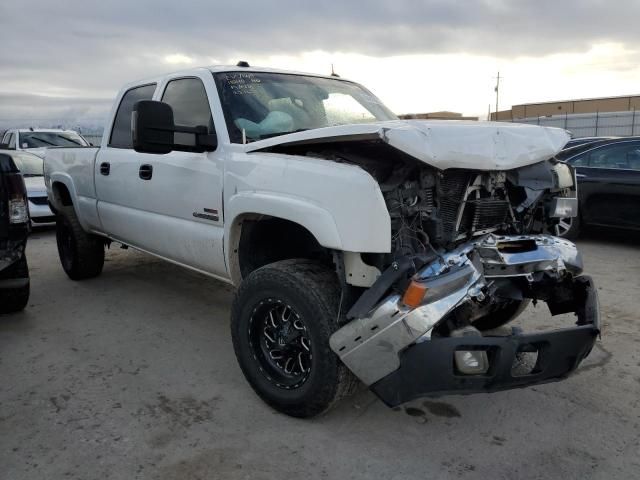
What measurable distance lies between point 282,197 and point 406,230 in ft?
2.26

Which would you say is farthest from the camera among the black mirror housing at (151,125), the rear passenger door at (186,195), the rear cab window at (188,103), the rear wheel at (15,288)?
the rear wheel at (15,288)

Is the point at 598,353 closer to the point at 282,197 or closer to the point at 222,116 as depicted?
the point at 282,197

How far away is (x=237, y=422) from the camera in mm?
2998

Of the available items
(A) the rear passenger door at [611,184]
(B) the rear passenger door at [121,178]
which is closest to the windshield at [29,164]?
(B) the rear passenger door at [121,178]

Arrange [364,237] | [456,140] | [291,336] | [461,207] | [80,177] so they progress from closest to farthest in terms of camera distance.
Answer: [364,237] < [456,140] < [461,207] < [291,336] < [80,177]

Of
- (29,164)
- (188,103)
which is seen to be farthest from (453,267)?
(29,164)

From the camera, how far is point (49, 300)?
5.30 meters

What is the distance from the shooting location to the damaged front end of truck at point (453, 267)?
2461 millimetres

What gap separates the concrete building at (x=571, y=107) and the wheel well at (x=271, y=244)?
1356 inches

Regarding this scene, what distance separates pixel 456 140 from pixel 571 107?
4155cm

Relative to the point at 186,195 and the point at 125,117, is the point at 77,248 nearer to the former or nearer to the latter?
the point at 125,117

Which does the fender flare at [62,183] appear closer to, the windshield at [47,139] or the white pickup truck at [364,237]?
the white pickup truck at [364,237]

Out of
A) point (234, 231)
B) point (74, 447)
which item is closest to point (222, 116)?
point (234, 231)

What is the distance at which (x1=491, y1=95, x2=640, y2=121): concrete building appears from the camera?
3503cm
